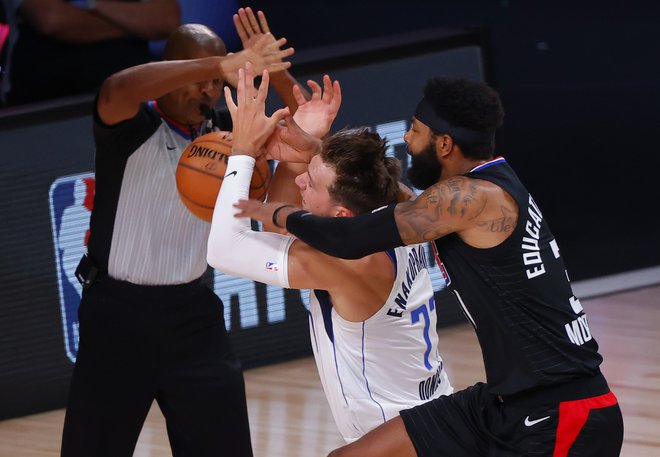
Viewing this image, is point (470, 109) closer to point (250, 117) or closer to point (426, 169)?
point (426, 169)

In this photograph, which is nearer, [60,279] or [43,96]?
[60,279]

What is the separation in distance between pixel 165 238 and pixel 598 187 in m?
5.82

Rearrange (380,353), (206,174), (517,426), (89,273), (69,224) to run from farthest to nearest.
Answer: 1. (69,224)
2. (89,273)
3. (206,174)
4. (380,353)
5. (517,426)

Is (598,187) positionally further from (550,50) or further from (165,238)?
(165,238)

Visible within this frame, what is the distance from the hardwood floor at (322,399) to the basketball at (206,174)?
2005mm

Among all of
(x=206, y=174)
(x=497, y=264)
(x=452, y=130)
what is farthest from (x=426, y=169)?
(x=206, y=174)

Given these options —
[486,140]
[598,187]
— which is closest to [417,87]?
[598,187]

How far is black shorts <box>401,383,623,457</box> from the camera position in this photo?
382cm

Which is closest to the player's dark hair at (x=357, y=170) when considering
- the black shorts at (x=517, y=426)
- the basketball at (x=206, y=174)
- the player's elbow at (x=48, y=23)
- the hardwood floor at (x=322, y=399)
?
the basketball at (x=206, y=174)

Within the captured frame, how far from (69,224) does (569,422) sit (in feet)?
12.0

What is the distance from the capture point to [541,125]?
9938 mm

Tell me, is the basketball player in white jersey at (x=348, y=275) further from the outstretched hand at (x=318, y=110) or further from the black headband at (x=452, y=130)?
the outstretched hand at (x=318, y=110)

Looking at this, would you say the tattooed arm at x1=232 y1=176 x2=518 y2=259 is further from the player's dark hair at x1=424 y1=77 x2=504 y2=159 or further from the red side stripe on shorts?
the red side stripe on shorts

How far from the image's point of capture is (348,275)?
4.01m
